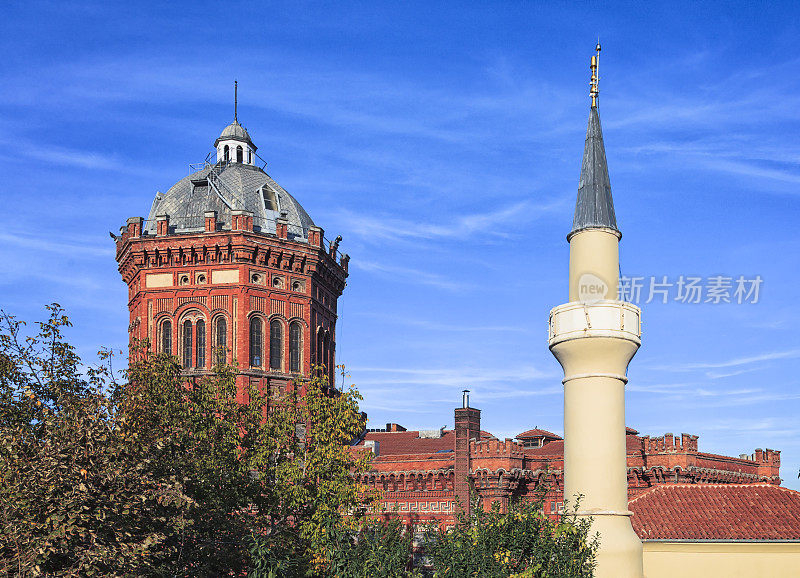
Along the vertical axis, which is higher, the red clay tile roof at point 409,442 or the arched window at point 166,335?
the arched window at point 166,335

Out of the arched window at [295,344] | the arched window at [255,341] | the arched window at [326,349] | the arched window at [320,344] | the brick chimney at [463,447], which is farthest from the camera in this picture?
the arched window at [326,349]

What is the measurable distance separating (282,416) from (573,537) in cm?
1336

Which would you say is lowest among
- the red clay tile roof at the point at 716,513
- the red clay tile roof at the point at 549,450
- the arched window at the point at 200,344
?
the red clay tile roof at the point at 716,513

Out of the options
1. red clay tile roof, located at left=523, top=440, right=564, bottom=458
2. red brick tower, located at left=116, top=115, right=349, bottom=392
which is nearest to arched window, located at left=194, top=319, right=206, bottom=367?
red brick tower, located at left=116, top=115, right=349, bottom=392

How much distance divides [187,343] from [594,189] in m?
27.8

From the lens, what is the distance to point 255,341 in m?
42.2

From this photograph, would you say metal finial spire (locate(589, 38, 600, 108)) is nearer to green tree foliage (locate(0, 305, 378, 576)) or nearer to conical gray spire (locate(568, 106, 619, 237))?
conical gray spire (locate(568, 106, 619, 237))

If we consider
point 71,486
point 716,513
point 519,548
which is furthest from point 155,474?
point 716,513

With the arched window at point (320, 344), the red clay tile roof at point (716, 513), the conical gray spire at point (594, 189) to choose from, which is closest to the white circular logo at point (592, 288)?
the conical gray spire at point (594, 189)

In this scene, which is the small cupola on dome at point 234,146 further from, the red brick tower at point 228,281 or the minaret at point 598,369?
the minaret at point 598,369

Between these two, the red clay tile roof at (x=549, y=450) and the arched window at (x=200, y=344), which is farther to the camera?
the arched window at (x=200, y=344)

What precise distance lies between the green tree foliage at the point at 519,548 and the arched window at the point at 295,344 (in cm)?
2624

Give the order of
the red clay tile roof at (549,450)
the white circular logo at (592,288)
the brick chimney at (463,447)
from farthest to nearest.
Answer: the red clay tile roof at (549,450), the brick chimney at (463,447), the white circular logo at (592,288)

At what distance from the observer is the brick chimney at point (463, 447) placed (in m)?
36.4
